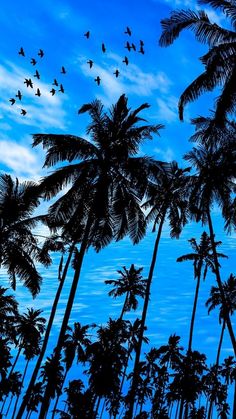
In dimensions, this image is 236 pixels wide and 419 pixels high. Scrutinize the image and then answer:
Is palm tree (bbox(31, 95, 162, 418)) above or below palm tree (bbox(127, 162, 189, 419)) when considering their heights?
below

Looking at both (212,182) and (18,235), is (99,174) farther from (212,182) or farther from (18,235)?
(212,182)

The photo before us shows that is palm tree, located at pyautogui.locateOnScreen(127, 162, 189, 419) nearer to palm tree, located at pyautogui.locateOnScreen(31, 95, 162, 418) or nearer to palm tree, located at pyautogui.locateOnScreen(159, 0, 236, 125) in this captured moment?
palm tree, located at pyautogui.locateOnScreen(31, 95, 162, 418)

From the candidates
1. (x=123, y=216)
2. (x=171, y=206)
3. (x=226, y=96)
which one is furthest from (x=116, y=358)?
(x=226, y=96)

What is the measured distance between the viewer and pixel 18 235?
17.8m

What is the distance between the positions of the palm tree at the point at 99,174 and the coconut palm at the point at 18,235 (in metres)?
1.83

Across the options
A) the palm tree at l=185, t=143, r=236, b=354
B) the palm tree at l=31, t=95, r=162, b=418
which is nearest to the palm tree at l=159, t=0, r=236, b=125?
the palm tree at l=31, t=95, r=162, b=418

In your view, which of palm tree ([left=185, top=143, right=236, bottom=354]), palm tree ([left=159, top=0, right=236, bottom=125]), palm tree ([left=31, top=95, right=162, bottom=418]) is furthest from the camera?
palm tree ([left=185, top=143, right=236, bottom=354])

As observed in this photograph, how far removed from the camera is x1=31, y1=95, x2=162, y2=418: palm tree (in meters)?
15.7

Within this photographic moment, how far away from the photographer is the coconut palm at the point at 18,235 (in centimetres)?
1705

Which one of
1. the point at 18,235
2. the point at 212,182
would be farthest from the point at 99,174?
the point at 212,182

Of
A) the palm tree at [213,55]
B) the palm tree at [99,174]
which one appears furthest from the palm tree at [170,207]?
the palm tree at [213,55]

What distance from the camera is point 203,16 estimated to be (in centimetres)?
1191

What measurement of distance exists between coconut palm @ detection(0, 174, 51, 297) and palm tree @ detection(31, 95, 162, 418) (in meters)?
1.83

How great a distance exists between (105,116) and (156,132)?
255cm
